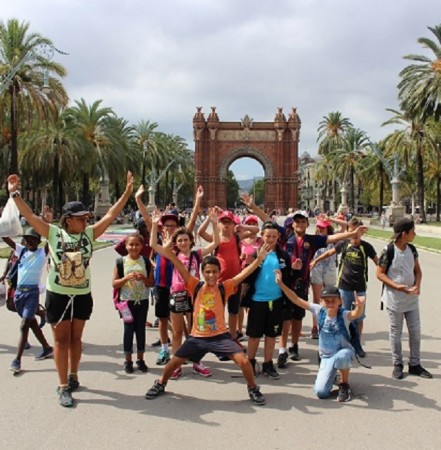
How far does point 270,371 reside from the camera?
18.6 feet

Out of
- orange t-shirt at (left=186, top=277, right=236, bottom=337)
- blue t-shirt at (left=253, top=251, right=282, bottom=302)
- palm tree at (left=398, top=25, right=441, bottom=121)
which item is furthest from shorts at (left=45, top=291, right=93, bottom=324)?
palm tree at (left=398, top=25, right=441, bottom=121)

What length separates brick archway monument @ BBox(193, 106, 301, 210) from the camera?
78.4 m

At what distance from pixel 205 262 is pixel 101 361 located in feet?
6.89

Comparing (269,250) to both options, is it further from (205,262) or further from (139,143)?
(139,143)

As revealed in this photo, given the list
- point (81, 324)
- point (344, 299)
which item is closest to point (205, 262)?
point (81, 324)

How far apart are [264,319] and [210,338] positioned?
2.66ft

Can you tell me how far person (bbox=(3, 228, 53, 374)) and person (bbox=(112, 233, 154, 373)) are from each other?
107cm

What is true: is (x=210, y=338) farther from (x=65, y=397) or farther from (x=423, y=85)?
(x=423, y=85)

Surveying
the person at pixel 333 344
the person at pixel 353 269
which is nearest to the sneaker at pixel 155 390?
the person at pixel 333 344

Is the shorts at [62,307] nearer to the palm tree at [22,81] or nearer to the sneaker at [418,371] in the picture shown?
the sneaker at [418,371]

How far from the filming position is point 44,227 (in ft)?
16.4

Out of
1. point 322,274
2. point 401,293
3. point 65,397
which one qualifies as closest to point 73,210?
point 65,397

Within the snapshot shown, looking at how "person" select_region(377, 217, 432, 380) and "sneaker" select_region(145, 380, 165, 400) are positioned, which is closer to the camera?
"sneaker" select_region(145, 380, 165, 400)

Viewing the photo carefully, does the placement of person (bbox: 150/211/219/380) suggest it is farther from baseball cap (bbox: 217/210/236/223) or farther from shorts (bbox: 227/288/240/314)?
shorts (bbox: 227/288/240/314)
